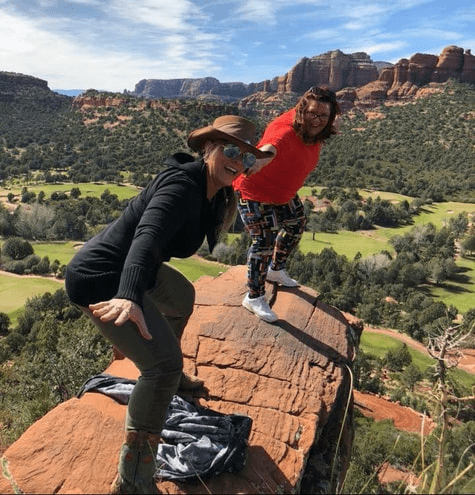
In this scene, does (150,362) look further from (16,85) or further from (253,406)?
(16,85)

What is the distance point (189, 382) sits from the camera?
3.54 m

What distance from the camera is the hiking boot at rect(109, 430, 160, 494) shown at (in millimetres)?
2256

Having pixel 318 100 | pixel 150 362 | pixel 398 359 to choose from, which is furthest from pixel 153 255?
pixel 398 359

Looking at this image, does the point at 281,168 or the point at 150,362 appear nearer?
the point at 150,362

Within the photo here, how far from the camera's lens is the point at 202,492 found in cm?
254

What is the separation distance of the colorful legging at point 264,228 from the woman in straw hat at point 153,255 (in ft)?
5.45

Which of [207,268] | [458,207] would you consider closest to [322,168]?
[458,207]

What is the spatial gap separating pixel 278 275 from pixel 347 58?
538ft

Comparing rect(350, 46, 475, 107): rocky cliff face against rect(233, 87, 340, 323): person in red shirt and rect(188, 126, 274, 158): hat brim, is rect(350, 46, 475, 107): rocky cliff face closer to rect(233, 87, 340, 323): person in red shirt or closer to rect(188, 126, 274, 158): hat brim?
rect(233, 87, 340, 323): person in red shirt

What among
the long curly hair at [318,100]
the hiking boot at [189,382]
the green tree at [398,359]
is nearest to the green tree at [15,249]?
the green tree at [398,359]

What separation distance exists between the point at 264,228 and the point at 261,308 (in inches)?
36.8

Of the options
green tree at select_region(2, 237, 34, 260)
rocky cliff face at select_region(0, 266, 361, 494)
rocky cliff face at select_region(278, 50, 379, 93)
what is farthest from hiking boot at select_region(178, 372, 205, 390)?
rocky cliff face at select_region(278, 50, 379, 93)

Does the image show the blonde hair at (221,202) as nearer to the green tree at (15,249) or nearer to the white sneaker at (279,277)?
the white sneaker at (279,277)

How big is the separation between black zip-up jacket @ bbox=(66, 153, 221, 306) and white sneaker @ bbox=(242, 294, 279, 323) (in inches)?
85.9
